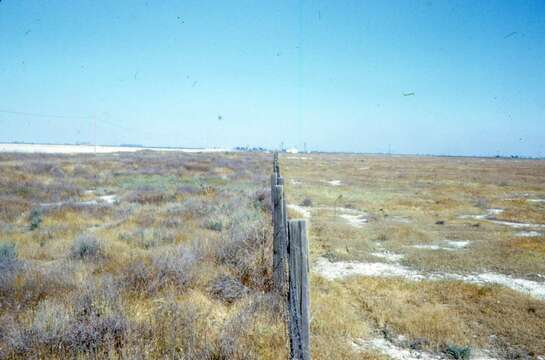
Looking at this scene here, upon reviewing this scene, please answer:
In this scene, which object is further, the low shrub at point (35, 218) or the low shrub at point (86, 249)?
the low shrub at point (35, 218)

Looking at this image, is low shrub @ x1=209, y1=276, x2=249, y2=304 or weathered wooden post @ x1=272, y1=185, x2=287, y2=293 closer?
weathered wooden post @ x1=272, y1=185, x2=287, y2=293

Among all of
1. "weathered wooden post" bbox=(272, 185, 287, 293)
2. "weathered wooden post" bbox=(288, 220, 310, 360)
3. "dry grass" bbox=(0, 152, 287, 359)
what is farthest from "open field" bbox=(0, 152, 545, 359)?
"weathered wooden post" bbox=(288, 220, 310, 360)

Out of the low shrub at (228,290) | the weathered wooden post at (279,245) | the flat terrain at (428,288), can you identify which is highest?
the weathered wooden post at (279,245)

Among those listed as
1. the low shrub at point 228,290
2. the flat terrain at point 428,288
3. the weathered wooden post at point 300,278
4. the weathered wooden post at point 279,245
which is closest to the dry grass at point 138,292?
the low shrub at point 228,290

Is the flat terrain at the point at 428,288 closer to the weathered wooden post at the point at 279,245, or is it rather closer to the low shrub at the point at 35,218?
the weathered wooden post at the point at 279,245

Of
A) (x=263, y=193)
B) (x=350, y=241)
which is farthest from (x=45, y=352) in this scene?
(x=263, y=193)

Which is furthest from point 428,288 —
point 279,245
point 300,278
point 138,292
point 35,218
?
point 35,218

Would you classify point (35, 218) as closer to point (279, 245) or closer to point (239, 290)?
point (239, 290)

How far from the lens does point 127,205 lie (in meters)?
13.6

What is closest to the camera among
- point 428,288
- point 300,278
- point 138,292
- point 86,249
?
point 300,278

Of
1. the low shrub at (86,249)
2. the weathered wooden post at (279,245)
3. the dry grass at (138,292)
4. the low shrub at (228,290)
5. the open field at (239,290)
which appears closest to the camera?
the dry grass at (138,292)

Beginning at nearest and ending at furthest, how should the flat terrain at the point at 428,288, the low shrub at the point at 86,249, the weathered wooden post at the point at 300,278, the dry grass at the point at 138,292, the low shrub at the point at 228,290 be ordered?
the weathered wooden post at the point at 300,278
the dry grass at the point at 138,292
the flat terrain at the point at 428,288
the low shrub at the point at 228,290
the low shrub at the point at 86,249

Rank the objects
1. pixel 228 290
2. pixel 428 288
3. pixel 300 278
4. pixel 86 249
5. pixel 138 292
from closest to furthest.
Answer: pixel 300 278 → pixel 138 292 → pixel 228 290 → pixel 428 288 → pixel 86 249

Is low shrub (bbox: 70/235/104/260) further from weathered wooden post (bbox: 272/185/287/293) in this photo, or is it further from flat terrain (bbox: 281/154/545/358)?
flat terrain (bbox: 281/154/545/358)
